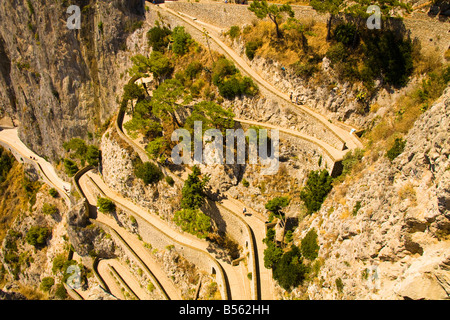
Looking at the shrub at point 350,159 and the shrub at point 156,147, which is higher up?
the shrub at point 350,159

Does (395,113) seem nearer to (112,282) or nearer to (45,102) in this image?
(112,282)

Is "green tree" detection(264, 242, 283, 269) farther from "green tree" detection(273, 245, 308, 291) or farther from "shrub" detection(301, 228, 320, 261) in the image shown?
"shrub" detection(301, 228, 320, 261)

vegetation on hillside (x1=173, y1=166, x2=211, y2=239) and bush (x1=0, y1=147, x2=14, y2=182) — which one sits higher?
vegetation on hillside (x1=173, y1=166, x2=211, y2=239)

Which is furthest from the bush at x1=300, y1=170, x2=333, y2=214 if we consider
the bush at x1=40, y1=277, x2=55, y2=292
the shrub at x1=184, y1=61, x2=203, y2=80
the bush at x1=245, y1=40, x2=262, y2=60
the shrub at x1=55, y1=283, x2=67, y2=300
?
the bush at x1=40, y1=277, x2=55, y2=292

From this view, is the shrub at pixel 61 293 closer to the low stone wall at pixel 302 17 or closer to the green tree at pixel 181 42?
the green tree at pixel 181 42

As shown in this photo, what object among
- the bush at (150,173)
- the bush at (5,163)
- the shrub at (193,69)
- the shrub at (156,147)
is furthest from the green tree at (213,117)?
the bush at (5,163)

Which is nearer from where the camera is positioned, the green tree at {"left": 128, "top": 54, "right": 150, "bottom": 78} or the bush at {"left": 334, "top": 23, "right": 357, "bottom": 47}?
the bush at {"left": 334, "top": 23, "right": 357, "bottom": 47}

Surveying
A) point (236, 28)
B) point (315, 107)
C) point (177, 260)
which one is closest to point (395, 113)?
point (315, 107)
